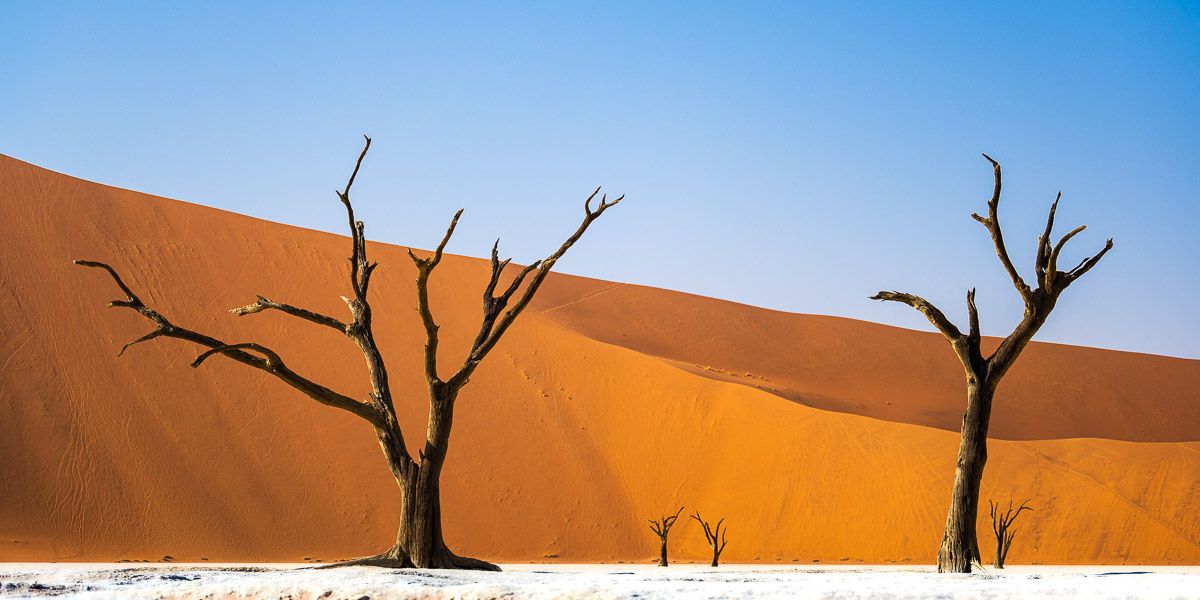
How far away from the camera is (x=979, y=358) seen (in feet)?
46.7

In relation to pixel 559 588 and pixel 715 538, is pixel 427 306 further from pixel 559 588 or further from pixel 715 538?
pixel 715 538

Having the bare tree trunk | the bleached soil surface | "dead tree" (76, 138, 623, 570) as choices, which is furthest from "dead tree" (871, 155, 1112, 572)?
"dead tree" (76, 138, 623, 570)

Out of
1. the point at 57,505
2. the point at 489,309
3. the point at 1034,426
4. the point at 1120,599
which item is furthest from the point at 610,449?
the point at 1120,599

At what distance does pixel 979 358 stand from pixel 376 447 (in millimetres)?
20281

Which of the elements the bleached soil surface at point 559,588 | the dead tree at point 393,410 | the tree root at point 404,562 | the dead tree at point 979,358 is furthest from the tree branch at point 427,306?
the dead tree at point 979,358

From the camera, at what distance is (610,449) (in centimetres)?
3462

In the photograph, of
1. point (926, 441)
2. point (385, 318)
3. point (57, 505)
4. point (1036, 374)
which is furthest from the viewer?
point (1036, 374)

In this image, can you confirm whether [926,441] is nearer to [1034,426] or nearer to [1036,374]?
[1034,426]

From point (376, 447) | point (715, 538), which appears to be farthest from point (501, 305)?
point (376, 447)

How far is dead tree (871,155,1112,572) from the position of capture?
Result: 13953mm

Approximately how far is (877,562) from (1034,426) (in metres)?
22.3

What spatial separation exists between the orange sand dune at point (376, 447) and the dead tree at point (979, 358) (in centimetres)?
1574

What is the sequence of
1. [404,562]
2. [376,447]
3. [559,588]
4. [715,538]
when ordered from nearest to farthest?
[559,588], [404,562], [715,538], [376,447]

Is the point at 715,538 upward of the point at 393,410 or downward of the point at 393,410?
downward
